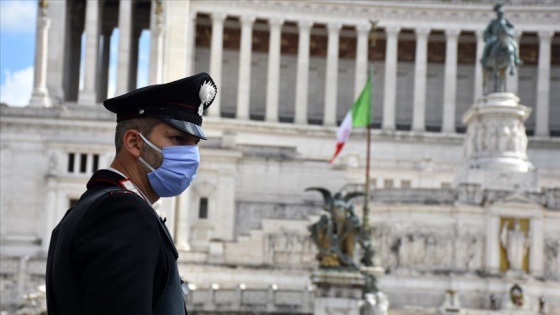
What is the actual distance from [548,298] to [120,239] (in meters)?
56.0

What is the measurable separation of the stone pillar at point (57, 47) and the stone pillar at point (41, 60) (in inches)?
81.6

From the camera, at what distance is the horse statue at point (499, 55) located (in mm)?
66812

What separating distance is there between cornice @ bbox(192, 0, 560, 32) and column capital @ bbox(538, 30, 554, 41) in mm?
281

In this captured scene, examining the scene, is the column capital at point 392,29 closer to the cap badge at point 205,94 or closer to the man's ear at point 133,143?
the cap badge at point 205,94

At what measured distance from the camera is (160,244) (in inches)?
243

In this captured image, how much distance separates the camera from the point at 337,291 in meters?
42.4

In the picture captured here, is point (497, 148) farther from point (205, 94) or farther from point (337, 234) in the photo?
point (205, 94)

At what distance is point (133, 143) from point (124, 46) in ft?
259

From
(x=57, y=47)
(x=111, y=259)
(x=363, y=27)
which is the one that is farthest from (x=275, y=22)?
(x=111, y=259)

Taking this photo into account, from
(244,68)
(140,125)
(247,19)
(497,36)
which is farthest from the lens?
(247,19)

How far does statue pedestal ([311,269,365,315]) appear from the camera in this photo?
1656 inches

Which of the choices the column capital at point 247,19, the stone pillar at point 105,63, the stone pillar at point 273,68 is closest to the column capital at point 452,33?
the stone pillar at point 273,68

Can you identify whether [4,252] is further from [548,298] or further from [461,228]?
[548,298]

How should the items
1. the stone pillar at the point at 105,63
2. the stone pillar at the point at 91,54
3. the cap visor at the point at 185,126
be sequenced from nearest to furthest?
the cap visor at the point at 185,126, the stone pillar at the point at 91,54, the stone pillar at the point at 105,63
